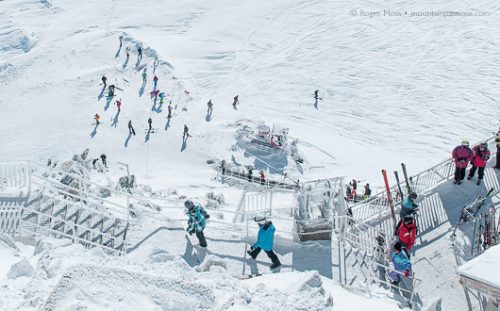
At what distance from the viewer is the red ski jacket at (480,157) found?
55.3ft

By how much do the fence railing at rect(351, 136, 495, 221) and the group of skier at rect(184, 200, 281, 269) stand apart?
4.93 metres

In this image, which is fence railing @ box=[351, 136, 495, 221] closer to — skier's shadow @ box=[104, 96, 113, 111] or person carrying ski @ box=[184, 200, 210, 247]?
person carrying ski @ box=[184, 200, 210, 247]

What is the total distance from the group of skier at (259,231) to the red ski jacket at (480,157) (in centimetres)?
782

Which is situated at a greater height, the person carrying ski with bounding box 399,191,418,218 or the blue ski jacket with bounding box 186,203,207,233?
the blue ski jacket with bounding box 186,203,207,233

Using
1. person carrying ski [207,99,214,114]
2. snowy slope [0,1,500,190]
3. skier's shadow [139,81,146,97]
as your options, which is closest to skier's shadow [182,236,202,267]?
snowy slope [0,1,500,190]

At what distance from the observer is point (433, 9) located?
39562mm

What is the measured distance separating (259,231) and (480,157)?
8274mm

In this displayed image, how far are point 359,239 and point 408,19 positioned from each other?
1111 inches

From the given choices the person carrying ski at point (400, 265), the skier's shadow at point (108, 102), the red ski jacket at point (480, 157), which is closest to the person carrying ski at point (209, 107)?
the skier's shadow at point (108, 102)

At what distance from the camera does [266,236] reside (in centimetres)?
1211

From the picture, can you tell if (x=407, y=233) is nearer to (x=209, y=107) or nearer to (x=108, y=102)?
(x=209, y=107)

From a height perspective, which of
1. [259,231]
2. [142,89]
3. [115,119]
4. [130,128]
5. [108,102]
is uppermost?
[259,231]

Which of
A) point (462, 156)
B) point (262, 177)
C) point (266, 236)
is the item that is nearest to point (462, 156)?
point (462, 156)

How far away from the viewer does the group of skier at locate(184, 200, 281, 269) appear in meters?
12.1
